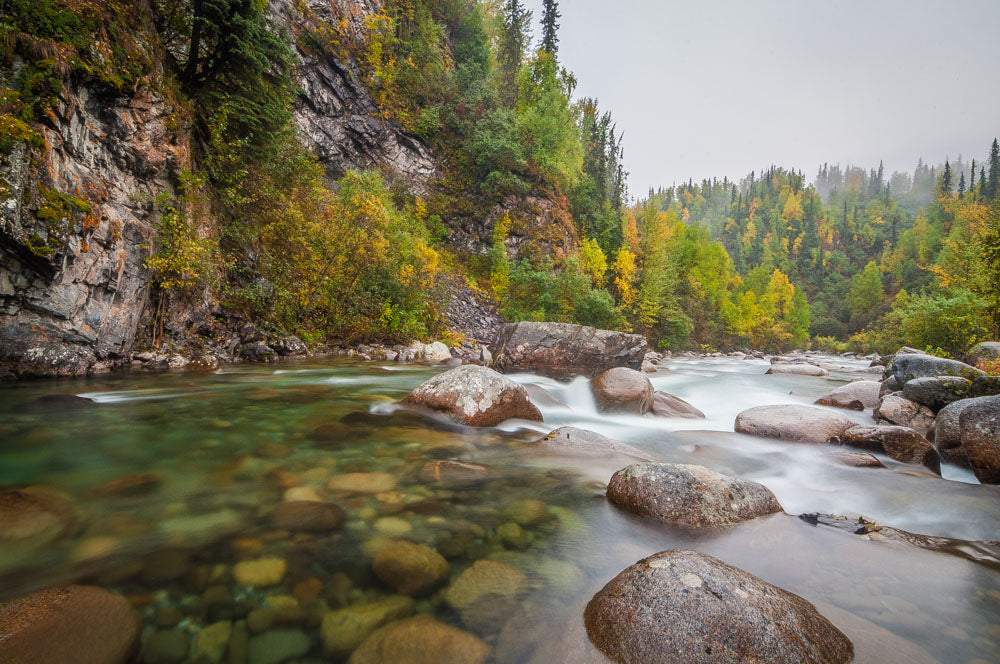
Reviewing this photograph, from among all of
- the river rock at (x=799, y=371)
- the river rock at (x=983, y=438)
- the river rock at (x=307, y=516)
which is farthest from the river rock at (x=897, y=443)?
the river rock at (x=799, y=371)

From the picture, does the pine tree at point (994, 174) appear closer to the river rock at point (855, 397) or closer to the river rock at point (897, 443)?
the river rock at point (855, 397)

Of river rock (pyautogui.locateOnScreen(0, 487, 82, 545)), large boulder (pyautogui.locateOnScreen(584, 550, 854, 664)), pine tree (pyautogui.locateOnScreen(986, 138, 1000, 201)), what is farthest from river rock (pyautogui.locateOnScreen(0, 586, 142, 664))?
pine tree (pyautogui.locateOnScreen(986, 138, 1000, 201))

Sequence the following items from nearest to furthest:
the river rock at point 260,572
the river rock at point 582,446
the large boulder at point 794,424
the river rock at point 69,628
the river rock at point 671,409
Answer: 1. the river rock at point 69,628
2. the river rock at point 260,572
3. the river rock at point 582,446
4. the large boulder at point 794,424
5. the river rock at point 671,409

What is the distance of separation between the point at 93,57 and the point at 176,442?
7.77 m

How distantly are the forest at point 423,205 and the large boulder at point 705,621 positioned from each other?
345 inches

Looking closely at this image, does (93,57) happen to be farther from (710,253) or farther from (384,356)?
(710,253)

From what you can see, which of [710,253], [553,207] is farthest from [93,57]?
[710,253]

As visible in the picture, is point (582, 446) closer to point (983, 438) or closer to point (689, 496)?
point (689, 496)

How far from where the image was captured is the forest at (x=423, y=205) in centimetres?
845

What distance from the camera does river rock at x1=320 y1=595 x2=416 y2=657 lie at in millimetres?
1616

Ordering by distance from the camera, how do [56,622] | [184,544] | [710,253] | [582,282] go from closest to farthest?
[56,622]
[184,544]
[582,282]
[710,253]

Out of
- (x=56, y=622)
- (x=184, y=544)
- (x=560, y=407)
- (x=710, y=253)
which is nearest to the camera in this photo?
(x=56, y=622)

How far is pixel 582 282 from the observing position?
24.4 metres

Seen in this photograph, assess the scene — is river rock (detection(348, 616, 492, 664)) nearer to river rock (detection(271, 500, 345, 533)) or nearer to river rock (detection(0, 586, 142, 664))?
river rock (detection(0, 586, 142, 664))
